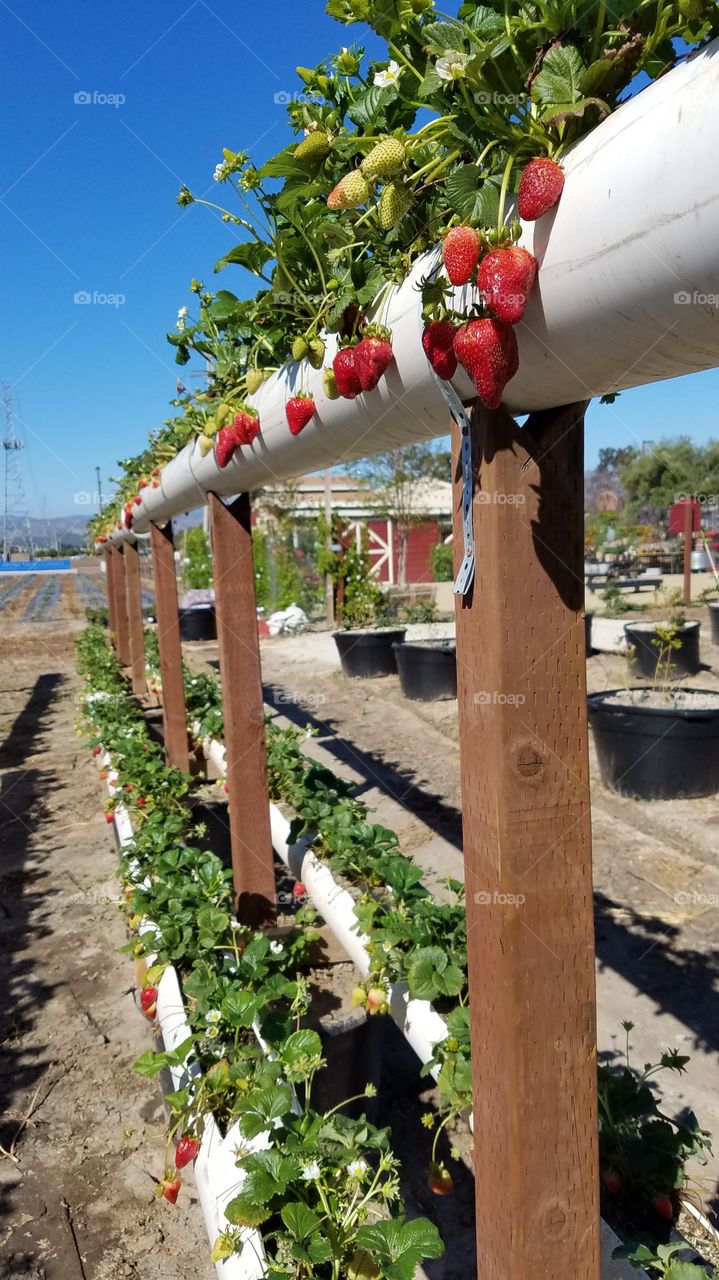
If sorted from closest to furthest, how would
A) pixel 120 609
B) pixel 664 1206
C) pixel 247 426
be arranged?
pixel 664 1206, pixel 247 426, pixel 120 609

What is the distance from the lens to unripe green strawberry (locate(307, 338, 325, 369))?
1689mm

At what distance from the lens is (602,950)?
349cm

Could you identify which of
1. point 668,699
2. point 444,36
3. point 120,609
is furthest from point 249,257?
point 120,609

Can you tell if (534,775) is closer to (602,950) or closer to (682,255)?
(682,255)

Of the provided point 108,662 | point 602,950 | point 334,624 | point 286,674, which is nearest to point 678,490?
point 334,624

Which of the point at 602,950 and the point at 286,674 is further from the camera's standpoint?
the point at 286,674

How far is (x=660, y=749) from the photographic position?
5.14 m

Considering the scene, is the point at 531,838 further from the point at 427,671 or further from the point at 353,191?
the point at 427,671

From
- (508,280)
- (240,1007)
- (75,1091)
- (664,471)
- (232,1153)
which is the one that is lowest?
(75,1091)

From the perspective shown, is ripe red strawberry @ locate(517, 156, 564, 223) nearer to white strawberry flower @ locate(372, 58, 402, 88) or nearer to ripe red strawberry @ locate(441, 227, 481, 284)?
ripe red strawberry @ locate(441, 227, 481, 284)

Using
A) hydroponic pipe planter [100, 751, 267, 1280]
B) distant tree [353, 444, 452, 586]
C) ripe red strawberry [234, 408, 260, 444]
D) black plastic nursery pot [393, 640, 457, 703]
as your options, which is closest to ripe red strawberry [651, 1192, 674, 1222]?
hydroponic pipe planter [100, 751, 267, 1280]

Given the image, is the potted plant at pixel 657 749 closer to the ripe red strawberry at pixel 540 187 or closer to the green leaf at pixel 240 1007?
the green leaf at pixel 240 1007

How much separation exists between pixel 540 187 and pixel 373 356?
50 centimetres

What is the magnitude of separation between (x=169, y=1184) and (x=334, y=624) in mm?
13710
